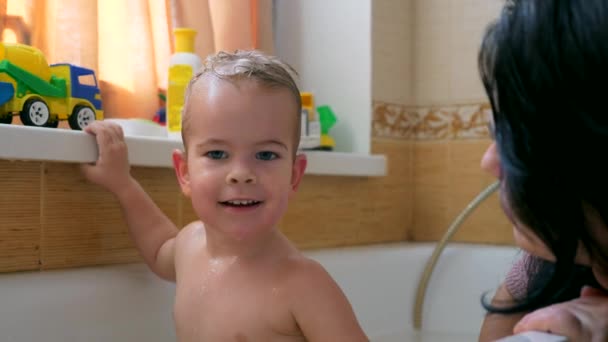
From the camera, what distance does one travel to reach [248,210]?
1171mm

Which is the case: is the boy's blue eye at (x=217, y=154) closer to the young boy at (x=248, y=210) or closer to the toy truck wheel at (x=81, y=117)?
the young boy at (x=248, y=210)

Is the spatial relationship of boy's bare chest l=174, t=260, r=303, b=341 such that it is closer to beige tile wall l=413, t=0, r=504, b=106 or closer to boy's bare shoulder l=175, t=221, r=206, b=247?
boy's bare shoulder l=175, t=221, r=206, b=247

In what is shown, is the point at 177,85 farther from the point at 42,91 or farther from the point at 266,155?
the point at 266,155

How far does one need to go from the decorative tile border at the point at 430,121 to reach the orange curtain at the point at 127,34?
0.44 meters

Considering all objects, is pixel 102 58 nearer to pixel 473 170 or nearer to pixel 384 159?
pixel 384 159

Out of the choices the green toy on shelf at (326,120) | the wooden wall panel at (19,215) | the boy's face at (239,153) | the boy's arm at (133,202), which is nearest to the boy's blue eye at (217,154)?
the boy's face at (239,153)

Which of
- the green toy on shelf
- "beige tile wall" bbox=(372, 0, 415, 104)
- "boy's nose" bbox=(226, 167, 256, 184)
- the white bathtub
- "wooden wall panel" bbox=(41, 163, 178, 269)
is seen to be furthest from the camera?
"beige tile wall" bbox=(372, 0, 415, 104)

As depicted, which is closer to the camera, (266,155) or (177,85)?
(266,155)

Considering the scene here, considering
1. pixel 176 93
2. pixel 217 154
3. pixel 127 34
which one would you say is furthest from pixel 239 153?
pixel 127 34

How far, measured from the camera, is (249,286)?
4.00 ft

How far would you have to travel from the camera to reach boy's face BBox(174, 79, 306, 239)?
1154 mm

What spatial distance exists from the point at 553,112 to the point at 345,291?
1140 millimetres

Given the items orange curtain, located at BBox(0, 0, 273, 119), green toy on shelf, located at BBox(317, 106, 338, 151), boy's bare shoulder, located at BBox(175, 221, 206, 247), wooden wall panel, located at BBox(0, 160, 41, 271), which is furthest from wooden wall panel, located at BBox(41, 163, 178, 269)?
green toy on shelf, located at BBox(317, 106, 338, 151)

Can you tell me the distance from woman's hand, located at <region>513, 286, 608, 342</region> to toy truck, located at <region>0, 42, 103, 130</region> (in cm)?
89
